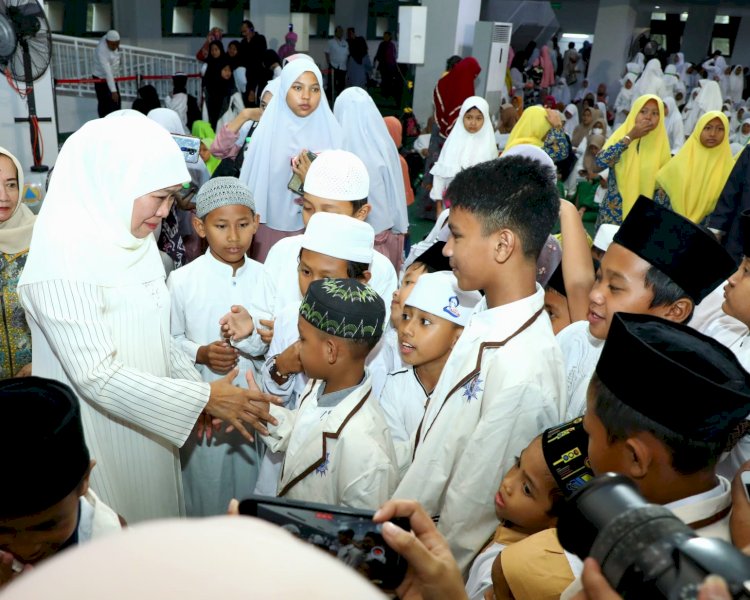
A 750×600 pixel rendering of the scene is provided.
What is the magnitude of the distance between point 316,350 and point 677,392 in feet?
3.37

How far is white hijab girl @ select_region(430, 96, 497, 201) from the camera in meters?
6.33

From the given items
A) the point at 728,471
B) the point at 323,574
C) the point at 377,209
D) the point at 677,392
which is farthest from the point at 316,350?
the point at 377,209

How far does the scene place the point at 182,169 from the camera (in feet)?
6.33

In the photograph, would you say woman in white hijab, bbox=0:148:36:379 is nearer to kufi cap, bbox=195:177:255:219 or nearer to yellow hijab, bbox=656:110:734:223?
kufi cap, bbox=195:177:255:219

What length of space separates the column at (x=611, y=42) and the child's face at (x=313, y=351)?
15.1 m

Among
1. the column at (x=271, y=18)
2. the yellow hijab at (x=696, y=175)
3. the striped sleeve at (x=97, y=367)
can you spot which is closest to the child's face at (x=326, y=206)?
the striped sleeve at (x=97, y=367)

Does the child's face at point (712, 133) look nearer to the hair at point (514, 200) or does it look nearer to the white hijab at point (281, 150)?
the white hijab at point (281, 150)

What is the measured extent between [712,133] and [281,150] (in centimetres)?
370

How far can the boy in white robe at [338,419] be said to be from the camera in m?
1.72

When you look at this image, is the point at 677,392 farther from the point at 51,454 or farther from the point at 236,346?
the point at 236,346

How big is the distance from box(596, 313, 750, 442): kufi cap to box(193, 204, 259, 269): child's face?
5.52 feet

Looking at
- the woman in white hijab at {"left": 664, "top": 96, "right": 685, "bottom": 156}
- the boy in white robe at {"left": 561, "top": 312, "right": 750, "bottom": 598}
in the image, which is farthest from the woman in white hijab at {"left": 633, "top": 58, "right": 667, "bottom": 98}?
the boy in white robe at {"left": 561, "top": 312, "right": 750, "bottom": 598}

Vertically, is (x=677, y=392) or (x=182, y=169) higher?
(x=182, y=169)

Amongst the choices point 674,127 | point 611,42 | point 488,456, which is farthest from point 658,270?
point 611,42
